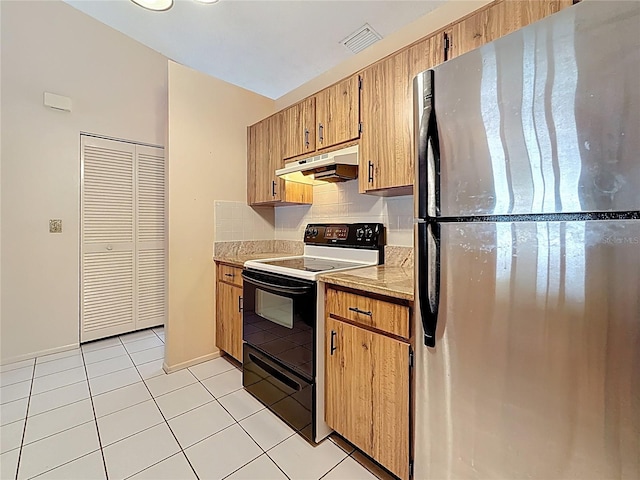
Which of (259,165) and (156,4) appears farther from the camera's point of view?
(259,165)

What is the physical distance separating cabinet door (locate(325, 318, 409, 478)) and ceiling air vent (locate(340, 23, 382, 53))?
6.97 ft

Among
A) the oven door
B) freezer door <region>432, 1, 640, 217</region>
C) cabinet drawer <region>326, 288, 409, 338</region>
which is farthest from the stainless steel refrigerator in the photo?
the oven door

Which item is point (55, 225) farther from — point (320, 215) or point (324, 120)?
point (324, 120)

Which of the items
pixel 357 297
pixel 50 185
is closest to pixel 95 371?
pixel 50 185

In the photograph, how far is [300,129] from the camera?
89.0 inches

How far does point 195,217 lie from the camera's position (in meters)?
2.51

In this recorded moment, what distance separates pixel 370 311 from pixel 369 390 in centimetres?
37

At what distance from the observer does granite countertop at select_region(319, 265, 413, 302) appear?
125 cm

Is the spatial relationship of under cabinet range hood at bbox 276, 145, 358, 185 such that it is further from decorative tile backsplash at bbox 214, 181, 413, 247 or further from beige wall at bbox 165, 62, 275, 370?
beige wall at bbox 165, 62, 275, 370

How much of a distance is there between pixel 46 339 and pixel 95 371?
2.32 ft

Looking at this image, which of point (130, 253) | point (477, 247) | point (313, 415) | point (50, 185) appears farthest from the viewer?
point (130, 253)

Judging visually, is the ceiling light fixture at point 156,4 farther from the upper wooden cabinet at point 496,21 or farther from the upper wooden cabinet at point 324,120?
the upper wooden cabinet at point 496,21

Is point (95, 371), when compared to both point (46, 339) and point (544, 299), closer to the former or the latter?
point (46, 339)

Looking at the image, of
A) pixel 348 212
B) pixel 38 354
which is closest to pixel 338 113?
pixel 348 212
